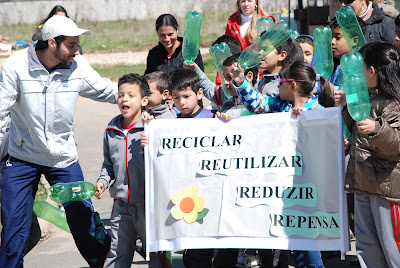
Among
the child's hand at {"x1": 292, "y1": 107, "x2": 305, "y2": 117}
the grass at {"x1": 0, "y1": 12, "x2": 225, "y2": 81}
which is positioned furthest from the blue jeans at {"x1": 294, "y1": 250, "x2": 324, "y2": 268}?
the grass at {"x1": 0, "y1": 12, "x2": 225, "y2": 81}

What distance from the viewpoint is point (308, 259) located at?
480 cm

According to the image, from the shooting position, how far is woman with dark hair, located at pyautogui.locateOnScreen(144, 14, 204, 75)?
660 centimetres

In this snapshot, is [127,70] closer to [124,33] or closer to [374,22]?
[124,33]

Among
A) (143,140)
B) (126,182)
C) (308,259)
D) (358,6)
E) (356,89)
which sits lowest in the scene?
(308,259)

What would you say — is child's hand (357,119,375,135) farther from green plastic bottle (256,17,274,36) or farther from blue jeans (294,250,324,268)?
green plastic bottle (256,17,274,36)

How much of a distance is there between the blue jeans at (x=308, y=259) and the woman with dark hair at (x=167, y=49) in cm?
251

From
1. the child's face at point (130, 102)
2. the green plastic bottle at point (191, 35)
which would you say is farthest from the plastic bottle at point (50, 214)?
the green plastic bottle at point (191, 35)

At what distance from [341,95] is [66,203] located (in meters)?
2.35

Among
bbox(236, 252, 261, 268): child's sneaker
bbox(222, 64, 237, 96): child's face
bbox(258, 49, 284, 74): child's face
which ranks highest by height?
bbox(258, 49, 284, 74): child's face

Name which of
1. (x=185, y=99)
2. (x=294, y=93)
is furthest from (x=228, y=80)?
(x=294, y=93)

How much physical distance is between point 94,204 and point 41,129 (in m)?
2.84

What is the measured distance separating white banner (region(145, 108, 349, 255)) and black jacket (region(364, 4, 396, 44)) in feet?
7.79

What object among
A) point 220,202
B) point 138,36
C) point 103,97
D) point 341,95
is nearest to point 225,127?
point 220,202

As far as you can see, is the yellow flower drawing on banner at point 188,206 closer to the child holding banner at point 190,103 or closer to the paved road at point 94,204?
the child holding banner at point 190,103
